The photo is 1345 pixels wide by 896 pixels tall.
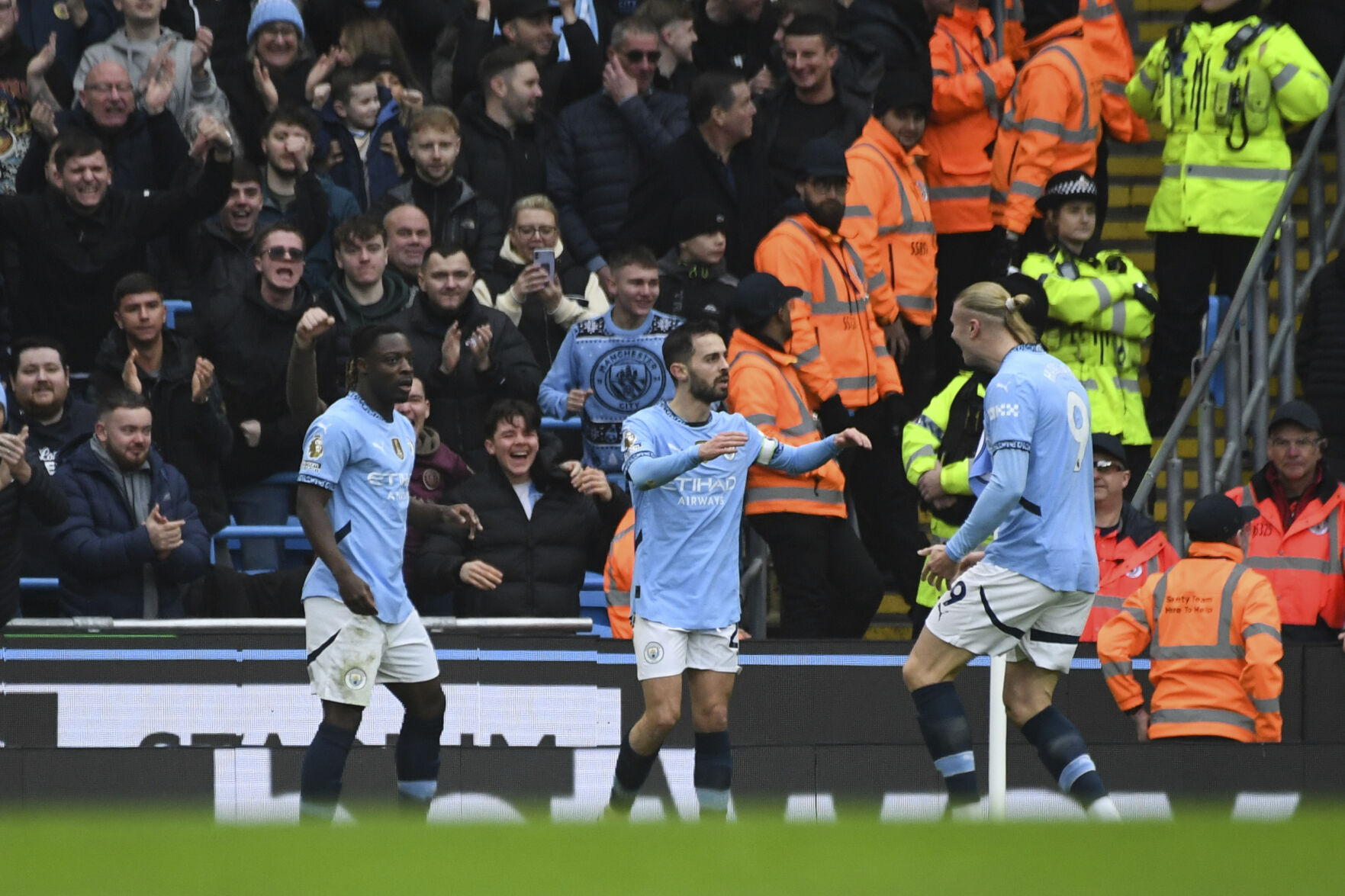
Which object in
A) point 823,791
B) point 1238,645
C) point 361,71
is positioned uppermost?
point 361,71

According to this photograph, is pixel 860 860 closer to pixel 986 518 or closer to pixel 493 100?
pixel 986 518

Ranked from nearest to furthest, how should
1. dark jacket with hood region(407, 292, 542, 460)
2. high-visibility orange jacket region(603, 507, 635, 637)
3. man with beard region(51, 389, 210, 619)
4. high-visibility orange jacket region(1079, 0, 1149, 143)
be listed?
high-visibility orange jacket region(603, 507, 635, 637) < man with beard region(51, 389, 210, 619) < dark jacket with hood region(407, 292, 542, 460) < high-visibility orange jacket region(1079, 0, 1149, 143)

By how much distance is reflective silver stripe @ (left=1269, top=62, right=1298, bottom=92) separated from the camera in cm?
1188

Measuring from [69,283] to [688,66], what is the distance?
3851 millimetres

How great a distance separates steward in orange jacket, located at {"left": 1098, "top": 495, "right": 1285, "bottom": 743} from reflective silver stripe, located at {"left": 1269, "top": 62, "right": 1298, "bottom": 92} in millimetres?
3438

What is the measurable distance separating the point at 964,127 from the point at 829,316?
189 centimetres

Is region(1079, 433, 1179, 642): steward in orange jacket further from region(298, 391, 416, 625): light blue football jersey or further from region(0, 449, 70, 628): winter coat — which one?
region(0, 449, 70, 628): winter coat

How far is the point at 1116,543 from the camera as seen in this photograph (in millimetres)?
10703

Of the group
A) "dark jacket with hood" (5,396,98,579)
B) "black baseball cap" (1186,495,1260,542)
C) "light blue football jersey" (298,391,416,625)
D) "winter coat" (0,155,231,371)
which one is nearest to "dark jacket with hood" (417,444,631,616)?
"dark jacket with hood" (5,396,98,579)

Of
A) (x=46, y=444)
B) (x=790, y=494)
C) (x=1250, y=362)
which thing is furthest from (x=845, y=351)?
(x=46, y=444)

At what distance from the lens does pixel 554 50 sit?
44.1 ft

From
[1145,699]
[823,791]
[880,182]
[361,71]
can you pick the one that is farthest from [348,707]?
[361,71]

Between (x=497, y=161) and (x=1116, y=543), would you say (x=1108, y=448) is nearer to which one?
(x=1116, y=543)

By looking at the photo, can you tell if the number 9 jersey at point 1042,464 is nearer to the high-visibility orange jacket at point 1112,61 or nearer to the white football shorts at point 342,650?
the white football shorts at point 342,650
